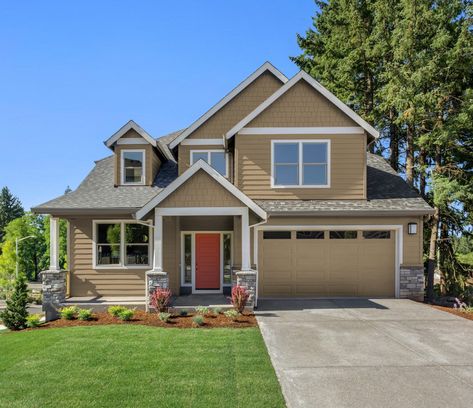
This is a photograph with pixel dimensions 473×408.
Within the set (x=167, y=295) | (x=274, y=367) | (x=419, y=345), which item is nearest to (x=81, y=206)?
(x=167, y=295)

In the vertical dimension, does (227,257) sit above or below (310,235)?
below

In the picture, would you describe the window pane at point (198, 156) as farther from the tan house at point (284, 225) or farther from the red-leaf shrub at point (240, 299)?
Answer: the red-leaf shrub at point (240, 299)

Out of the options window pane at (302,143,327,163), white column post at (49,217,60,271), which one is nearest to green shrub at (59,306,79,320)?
white column post at (49,217,60,271)

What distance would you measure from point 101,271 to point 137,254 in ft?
4.49

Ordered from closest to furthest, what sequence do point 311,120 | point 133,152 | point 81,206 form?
1. point 81,206
2. point 311,120
3. point 133,152

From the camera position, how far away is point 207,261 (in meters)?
11.8

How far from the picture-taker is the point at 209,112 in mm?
12617

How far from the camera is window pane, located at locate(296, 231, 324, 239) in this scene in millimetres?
11117

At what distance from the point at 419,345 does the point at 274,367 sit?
134 inches

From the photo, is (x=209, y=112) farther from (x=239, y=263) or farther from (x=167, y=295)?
(x=167, y=295)

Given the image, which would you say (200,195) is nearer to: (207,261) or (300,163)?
(207,261)

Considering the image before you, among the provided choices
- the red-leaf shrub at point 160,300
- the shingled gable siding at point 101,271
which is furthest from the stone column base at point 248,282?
the shingled gable siding at point 101,271

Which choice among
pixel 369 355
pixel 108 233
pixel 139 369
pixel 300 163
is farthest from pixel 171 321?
pixel 300 163

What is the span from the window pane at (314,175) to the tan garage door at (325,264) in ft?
5.99
